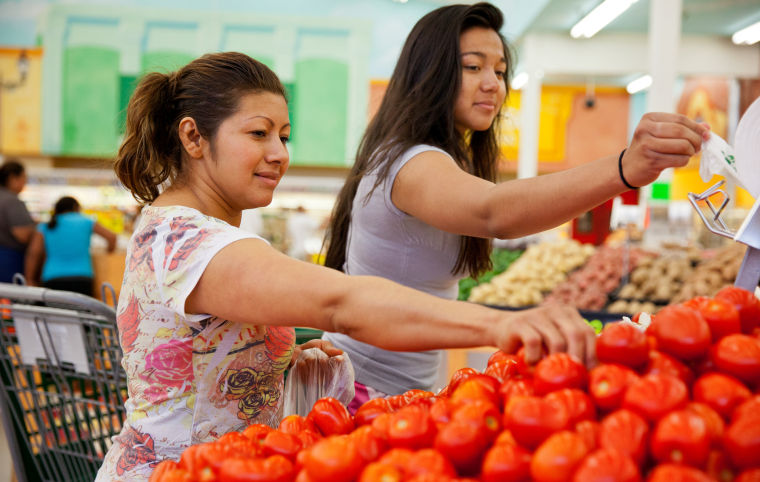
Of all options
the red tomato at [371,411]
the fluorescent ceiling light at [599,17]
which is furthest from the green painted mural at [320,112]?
the red tomato at [371,411]

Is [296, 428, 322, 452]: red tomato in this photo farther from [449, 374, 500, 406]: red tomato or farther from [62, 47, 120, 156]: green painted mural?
[62, 47, 120, 156]: green painted mural

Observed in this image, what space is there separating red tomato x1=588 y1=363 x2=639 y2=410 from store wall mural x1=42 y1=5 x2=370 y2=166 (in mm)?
7497

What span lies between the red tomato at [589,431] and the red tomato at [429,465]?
16cm

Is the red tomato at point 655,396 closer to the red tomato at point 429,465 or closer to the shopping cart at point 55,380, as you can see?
the red tomato at point 429,465

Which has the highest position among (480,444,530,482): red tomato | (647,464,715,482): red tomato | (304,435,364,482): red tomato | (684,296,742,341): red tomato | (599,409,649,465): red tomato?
(684,296,742,341): red tomato

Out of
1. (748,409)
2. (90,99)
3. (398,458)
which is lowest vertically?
(398,458)

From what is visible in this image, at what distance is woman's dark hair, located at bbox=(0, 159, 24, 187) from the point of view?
5109 millimetres

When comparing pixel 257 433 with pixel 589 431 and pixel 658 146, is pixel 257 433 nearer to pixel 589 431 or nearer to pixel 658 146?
pixel 589 431

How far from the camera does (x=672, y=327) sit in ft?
2.96

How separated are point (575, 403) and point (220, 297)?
0.53 metres

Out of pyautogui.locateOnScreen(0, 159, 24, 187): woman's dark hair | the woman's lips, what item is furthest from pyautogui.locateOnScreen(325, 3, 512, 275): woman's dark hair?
pyautogui.locateOnScreen(0, 159, 24, 187): woman's dark hair

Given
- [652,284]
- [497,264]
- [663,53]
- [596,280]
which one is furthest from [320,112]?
[652,284]

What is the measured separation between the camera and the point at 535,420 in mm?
803

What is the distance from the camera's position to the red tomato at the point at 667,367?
2.85 ft
